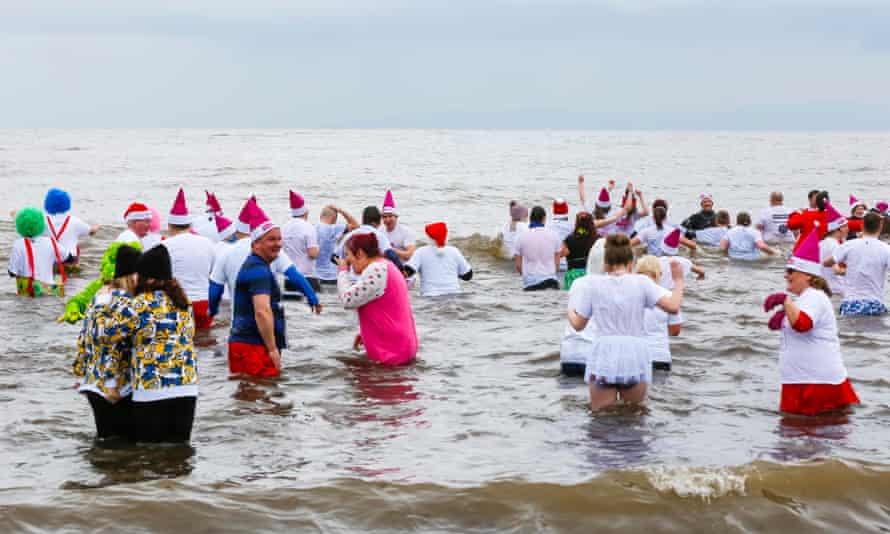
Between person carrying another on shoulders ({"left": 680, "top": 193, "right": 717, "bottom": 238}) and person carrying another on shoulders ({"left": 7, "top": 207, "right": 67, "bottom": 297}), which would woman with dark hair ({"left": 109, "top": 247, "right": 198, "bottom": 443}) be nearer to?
person carrying another on shoulders ({"left": 7, "top": 207, "right": 67, "bottom": 297})

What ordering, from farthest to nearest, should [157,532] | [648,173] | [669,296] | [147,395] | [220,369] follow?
[648,173] < [220,369] < [669,296] < [147,395] < [157,532]

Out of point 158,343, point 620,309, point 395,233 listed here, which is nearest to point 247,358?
point 158,343

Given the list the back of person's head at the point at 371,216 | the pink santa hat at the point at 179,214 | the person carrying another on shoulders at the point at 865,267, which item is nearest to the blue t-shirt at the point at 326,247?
the back of person's head at the point at 371,216

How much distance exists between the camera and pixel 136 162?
69.4 meters

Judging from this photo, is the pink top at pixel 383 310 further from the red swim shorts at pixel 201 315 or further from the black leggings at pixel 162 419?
the black leggings at pixel 162 419

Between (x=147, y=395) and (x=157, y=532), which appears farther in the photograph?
(x=147, y=395)

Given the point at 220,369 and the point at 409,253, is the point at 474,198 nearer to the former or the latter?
the point at 409,253

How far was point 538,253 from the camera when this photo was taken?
15.7 m

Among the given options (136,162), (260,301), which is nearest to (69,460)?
(260,301)

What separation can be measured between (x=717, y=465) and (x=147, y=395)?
13.7 ft

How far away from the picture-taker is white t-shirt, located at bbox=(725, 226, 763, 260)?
67.8 ft

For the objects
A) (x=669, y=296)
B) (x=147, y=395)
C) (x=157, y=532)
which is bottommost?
(x=157, y=532)

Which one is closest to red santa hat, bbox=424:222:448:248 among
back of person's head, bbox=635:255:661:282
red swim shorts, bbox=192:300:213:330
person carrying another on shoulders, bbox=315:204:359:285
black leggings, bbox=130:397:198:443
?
person carrying another on shoulders, bbox=315:204:359:285

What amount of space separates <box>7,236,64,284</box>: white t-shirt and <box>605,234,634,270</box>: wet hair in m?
8.92
